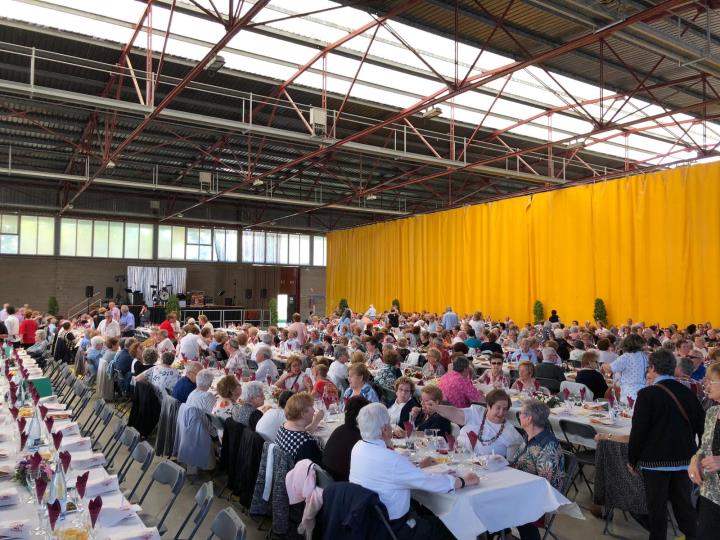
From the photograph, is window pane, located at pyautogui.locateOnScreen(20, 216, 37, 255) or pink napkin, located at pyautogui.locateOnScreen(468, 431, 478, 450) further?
window pane, located at pyautogui.locateOnScreen(20, 216, 37, 255)

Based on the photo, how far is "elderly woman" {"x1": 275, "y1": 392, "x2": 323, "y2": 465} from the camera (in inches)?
159

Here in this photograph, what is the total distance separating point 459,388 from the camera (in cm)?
580

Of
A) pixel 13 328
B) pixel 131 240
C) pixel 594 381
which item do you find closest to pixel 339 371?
pixel 594 381

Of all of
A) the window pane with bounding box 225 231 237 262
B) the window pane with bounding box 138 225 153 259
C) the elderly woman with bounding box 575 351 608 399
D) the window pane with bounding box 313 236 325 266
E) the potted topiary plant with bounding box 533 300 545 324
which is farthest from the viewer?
the window pane with bounding box 313 236 325 266

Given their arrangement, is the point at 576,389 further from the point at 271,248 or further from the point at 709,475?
the point at 271,248

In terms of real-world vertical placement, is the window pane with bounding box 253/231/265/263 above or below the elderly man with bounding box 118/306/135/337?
above

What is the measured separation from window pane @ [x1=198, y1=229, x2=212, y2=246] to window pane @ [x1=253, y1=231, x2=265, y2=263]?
7.23ft

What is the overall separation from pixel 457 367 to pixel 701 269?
35.9 ft

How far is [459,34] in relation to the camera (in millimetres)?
10047

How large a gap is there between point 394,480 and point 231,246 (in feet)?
82.5

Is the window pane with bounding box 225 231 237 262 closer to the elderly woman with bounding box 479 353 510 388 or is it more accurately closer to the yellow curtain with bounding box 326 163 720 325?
the yellow curtain with bounding box 326 163 720 325

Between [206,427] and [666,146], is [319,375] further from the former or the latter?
[666,146]

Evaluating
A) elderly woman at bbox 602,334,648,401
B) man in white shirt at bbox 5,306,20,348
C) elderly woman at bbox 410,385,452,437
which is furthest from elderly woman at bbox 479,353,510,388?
man in white shirt at bbox 5,306,20,348

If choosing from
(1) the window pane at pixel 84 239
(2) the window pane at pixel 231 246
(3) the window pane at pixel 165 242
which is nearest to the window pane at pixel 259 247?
(2) the window pane at pixel 231 246
